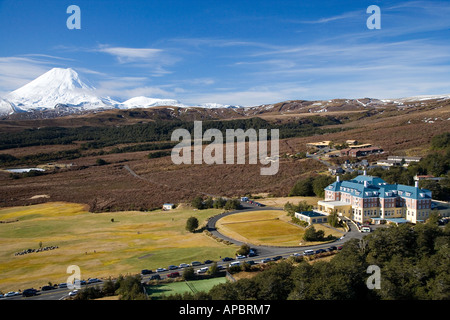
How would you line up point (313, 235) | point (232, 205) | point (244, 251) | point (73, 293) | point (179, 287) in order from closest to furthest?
point (73, 293), point (179, 287), point (244, 251), point (313, 235), point (232, 205)

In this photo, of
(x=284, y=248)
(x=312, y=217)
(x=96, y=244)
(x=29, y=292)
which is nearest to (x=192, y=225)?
(x=96, y=244)

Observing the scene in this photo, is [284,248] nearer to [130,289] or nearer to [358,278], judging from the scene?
[358,278]

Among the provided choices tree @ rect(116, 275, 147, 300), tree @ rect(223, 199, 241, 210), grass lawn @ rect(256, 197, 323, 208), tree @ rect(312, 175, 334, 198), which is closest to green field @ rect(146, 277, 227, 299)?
tree @ rect(116, 275, 147, 300)

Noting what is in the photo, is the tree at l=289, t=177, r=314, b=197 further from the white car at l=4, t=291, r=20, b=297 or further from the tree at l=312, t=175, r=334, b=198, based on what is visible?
the white car at l=4, t=291, r=20, b=297

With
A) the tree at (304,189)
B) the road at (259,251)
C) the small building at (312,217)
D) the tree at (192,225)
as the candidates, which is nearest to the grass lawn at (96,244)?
the tree at (192,225)
